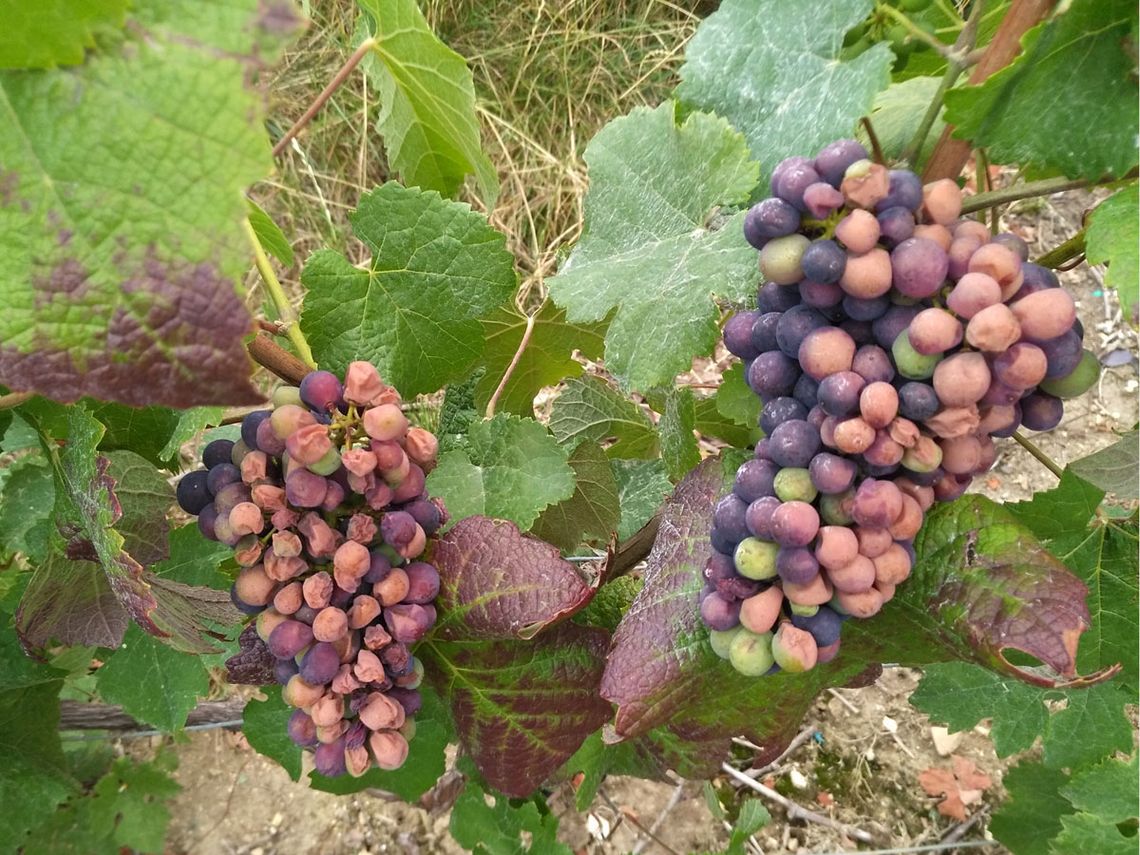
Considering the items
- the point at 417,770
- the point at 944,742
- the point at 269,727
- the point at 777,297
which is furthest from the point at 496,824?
the point at 944,742

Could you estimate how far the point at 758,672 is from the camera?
509 millimetres

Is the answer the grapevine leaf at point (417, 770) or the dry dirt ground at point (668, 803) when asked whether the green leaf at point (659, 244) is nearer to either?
the grapevine leaf at point (417, 770)

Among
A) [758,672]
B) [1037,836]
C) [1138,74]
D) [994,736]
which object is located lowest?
[1037,836]

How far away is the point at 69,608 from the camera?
0.78m

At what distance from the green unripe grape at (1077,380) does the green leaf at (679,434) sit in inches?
13.3

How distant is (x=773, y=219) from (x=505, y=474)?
432mm

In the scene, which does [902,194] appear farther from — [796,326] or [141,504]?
[141,504]

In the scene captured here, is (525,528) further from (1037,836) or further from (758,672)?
(1037,836)

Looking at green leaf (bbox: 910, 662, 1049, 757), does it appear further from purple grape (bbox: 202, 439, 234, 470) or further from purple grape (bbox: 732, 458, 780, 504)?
purple grape (bbox: 202, 439, 234, 470)

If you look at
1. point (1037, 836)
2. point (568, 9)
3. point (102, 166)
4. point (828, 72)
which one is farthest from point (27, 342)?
point (568, 9)

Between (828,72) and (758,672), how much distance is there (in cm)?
42

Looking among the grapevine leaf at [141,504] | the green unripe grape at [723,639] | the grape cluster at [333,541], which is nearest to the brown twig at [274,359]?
the grape cluster at [333,541]

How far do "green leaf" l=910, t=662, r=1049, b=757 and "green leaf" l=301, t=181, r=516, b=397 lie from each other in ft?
2.81

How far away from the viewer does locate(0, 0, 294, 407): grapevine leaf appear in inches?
16.4
